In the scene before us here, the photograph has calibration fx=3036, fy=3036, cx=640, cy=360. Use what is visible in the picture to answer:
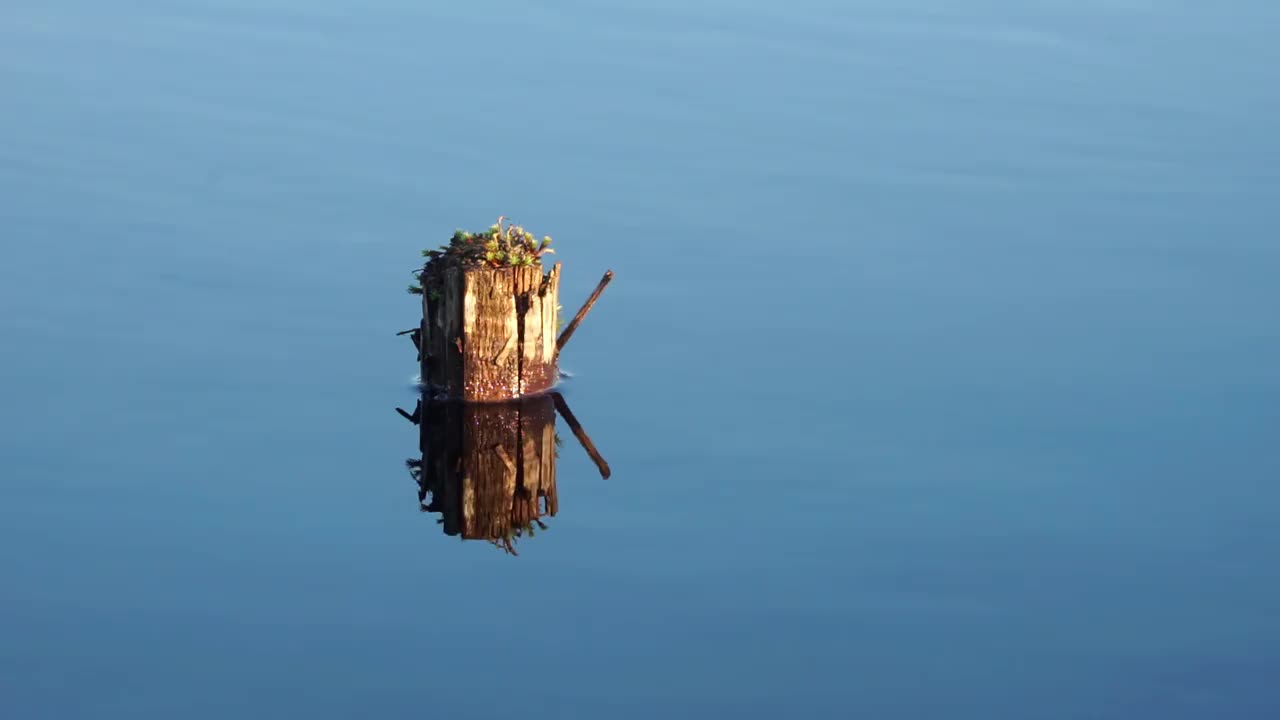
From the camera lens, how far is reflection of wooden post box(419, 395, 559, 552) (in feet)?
93.5

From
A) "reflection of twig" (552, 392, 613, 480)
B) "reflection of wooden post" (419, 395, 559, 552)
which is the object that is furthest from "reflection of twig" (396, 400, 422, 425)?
"reflection of twig" (552, 392, 613, 480)

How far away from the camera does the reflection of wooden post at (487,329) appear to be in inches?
1173

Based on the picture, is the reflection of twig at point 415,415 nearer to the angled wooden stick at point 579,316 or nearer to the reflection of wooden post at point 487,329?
the reflection of wooden post at point 487,329

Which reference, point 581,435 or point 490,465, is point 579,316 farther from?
point 490,465

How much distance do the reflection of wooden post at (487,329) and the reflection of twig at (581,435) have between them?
0.30 meters

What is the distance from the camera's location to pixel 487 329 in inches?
1183

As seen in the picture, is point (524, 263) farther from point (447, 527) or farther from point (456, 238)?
point (447, 527)

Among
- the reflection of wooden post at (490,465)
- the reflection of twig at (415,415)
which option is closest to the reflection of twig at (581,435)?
the reflection of wooden post at (490,465)

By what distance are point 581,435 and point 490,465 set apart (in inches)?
52.5

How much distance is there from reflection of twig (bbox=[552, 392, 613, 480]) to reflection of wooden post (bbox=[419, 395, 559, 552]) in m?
0.12

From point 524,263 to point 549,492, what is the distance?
2367mm

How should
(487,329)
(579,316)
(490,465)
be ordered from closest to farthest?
(490,465)
(487,329)
(579,316)

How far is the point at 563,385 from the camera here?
104ft

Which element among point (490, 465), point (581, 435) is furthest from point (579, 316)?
point (490, 465)
